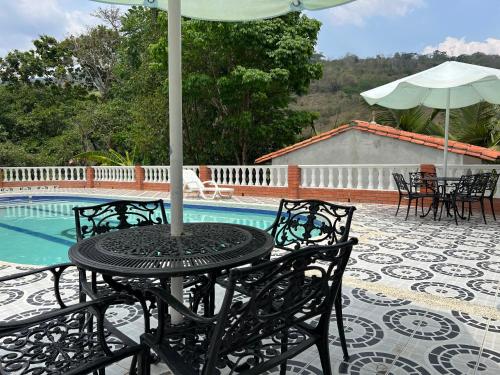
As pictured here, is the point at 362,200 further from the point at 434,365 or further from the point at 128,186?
the point at 128,186

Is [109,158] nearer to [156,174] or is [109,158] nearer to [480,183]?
[156,174]

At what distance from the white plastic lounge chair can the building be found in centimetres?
294

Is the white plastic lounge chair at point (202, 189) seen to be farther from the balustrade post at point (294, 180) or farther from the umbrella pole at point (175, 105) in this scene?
the umbrella pole at point (175, 105)

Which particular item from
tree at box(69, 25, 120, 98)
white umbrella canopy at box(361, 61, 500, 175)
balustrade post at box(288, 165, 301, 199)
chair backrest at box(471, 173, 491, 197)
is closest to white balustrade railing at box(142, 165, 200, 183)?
balustrade post at box(288, 165, 301, 199)

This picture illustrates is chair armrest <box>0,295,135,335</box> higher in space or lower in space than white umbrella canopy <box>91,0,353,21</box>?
lower

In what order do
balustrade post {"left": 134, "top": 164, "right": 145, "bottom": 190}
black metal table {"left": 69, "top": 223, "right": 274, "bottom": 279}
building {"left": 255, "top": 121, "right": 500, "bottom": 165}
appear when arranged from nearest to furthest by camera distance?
1. black metal table {"left": 69, "top": 223, "right": 274, "bottom": 279}
2. building {"left": 255, "top": 121, "right": 500, "bottom": 165}
3. balustrade post {"left": 134, "top": 164, "right": 145, "bottom": 190}

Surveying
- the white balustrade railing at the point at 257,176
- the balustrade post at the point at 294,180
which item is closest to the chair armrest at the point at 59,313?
the balustrade post at the point at 294,180

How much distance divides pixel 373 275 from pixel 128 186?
1258cm

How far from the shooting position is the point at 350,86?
30094 mm

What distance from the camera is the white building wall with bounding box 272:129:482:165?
1011 centimetres

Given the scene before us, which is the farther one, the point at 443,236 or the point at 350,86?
the point at 350,86

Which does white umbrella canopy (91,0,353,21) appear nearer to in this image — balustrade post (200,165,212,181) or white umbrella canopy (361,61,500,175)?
white umbrella canopy (361,61,500,175)

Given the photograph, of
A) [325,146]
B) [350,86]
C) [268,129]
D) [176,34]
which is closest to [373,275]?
[176,34]

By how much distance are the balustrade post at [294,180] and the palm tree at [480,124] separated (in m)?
7.67
